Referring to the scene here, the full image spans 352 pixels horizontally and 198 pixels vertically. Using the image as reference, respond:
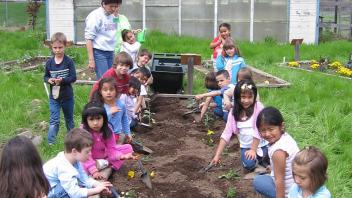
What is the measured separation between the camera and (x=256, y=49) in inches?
559

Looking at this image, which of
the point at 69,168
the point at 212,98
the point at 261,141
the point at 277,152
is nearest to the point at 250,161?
the point at 261,141

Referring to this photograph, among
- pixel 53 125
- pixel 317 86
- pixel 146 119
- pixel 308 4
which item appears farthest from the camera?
pixel 308 4

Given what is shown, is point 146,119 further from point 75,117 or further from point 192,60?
point 192,60

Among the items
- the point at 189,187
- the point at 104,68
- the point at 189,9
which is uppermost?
the point at 189,9

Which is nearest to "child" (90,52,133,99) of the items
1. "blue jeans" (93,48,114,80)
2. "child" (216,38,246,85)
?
"blue jeans" (93,48,114,80)

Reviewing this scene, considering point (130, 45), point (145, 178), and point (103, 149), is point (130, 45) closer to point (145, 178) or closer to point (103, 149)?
point (103, 149)

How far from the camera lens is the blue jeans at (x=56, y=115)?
633 centimetres

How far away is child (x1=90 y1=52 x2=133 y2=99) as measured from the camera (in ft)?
20.4

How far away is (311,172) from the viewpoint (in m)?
3.58

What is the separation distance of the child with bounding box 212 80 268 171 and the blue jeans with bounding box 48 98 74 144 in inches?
76.8

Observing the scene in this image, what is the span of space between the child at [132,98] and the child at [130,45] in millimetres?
1245

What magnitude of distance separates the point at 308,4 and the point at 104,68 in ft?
38.7

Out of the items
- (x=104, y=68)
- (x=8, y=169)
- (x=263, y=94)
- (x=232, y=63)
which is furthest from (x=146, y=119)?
(x=8, y=169)

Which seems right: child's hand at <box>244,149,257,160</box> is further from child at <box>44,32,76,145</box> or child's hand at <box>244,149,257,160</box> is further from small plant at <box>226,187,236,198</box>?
child at <box>44,32,76,145</box>
